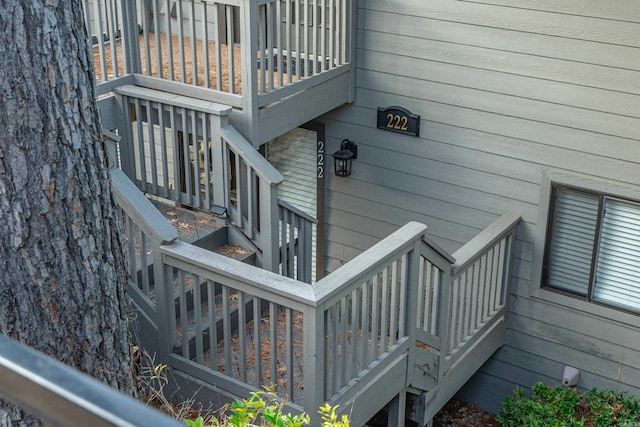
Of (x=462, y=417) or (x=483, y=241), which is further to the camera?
(x=462, y=417)

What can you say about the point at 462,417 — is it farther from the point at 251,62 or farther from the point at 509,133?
the point at 251,62

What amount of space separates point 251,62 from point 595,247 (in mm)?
3040

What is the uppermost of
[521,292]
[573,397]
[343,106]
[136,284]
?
[343,106]

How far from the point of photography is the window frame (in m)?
6.36

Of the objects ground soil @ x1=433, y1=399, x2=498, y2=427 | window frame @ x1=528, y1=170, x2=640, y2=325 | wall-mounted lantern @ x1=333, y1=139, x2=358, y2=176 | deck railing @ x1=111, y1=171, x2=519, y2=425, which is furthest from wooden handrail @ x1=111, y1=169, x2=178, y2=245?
ground soil @ x1=433, y1=399, x2=498, y2=427

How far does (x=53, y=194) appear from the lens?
2.89 meters

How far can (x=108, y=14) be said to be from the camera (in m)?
6.43

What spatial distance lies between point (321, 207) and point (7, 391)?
726 cm

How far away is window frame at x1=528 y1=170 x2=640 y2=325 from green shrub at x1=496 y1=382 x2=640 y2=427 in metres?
0.65

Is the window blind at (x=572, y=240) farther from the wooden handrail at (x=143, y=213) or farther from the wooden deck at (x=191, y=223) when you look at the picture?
the wooden handrail at (x=143, y=213)

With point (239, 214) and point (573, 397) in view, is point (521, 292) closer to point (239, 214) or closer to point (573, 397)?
point (573, 397)

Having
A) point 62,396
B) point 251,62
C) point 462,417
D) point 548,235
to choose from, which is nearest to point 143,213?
point 251,62

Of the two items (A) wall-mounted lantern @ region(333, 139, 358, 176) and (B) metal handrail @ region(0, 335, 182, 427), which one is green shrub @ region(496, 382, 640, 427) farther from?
(B) metal handrail @ region(0, 335, 182, 427)

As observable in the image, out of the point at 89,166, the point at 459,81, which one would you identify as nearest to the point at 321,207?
the point at 459,81
